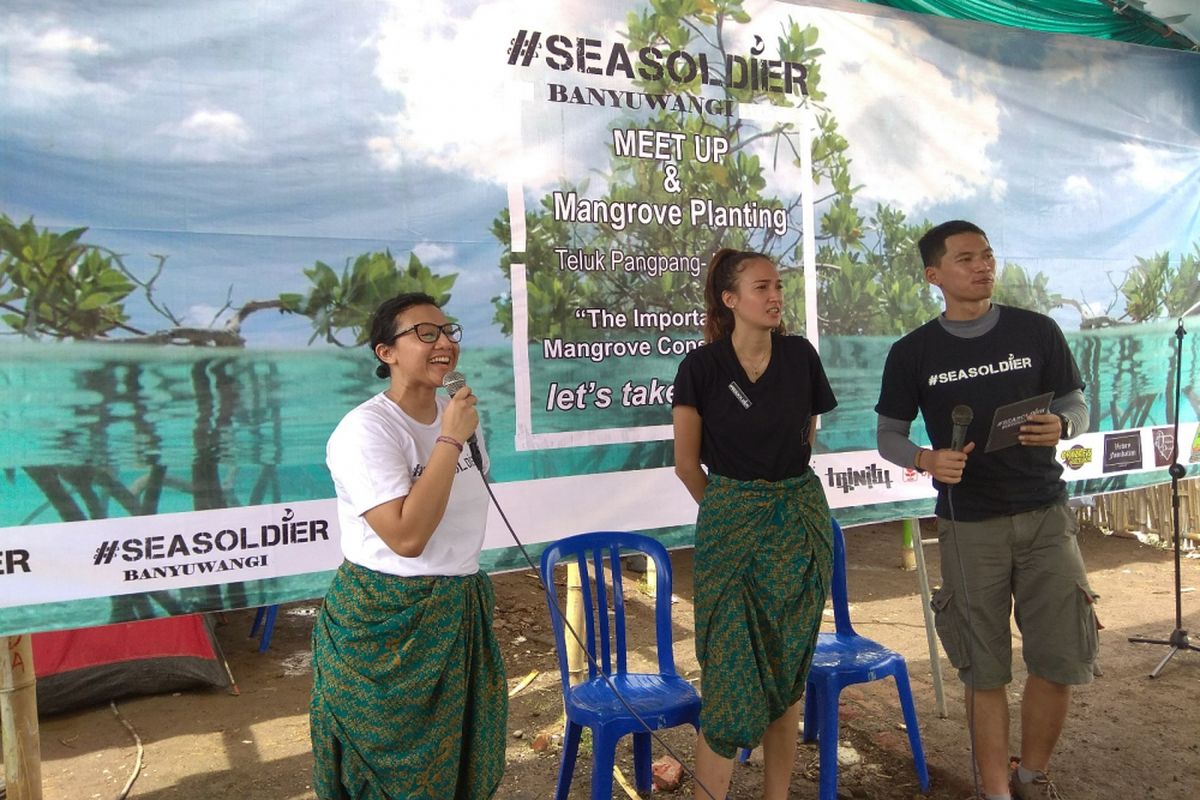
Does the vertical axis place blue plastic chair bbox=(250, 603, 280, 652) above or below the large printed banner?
below

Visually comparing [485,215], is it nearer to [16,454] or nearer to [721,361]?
[721,361]

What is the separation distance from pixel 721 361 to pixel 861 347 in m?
1.23

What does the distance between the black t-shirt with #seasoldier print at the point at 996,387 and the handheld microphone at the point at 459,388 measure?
1390 mm

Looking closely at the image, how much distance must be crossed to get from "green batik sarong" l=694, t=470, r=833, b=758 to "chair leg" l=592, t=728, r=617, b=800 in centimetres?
26

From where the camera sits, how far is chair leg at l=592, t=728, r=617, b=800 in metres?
2.50

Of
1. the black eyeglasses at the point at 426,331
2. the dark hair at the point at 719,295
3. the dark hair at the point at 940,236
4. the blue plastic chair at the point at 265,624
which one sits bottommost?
the blue plastic chair at the point at 265,624

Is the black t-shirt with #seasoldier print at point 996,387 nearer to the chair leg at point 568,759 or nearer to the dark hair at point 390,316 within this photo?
the chair leg at point 568,759

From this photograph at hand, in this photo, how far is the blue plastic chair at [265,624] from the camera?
482cm

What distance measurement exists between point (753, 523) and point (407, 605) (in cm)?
93

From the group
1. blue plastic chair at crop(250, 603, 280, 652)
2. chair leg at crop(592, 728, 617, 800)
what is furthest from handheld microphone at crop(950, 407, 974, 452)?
blue plastic chair at crop(250, 603, 280, 652)

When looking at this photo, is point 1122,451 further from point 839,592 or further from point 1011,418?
point 1011,418

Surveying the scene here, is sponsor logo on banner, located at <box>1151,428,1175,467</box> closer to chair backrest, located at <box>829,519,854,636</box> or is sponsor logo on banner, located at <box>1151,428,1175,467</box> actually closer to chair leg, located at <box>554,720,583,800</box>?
chair backrest, located at <box>829,519,854,636</box>

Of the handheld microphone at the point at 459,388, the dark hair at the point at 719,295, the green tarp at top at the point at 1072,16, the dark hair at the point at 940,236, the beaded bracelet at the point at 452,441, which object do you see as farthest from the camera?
the green tarp at top at the point at 1072,16

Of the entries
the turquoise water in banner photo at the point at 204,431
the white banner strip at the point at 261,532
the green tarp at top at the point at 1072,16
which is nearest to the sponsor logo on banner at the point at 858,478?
the white banner strip at the point at 261,532
